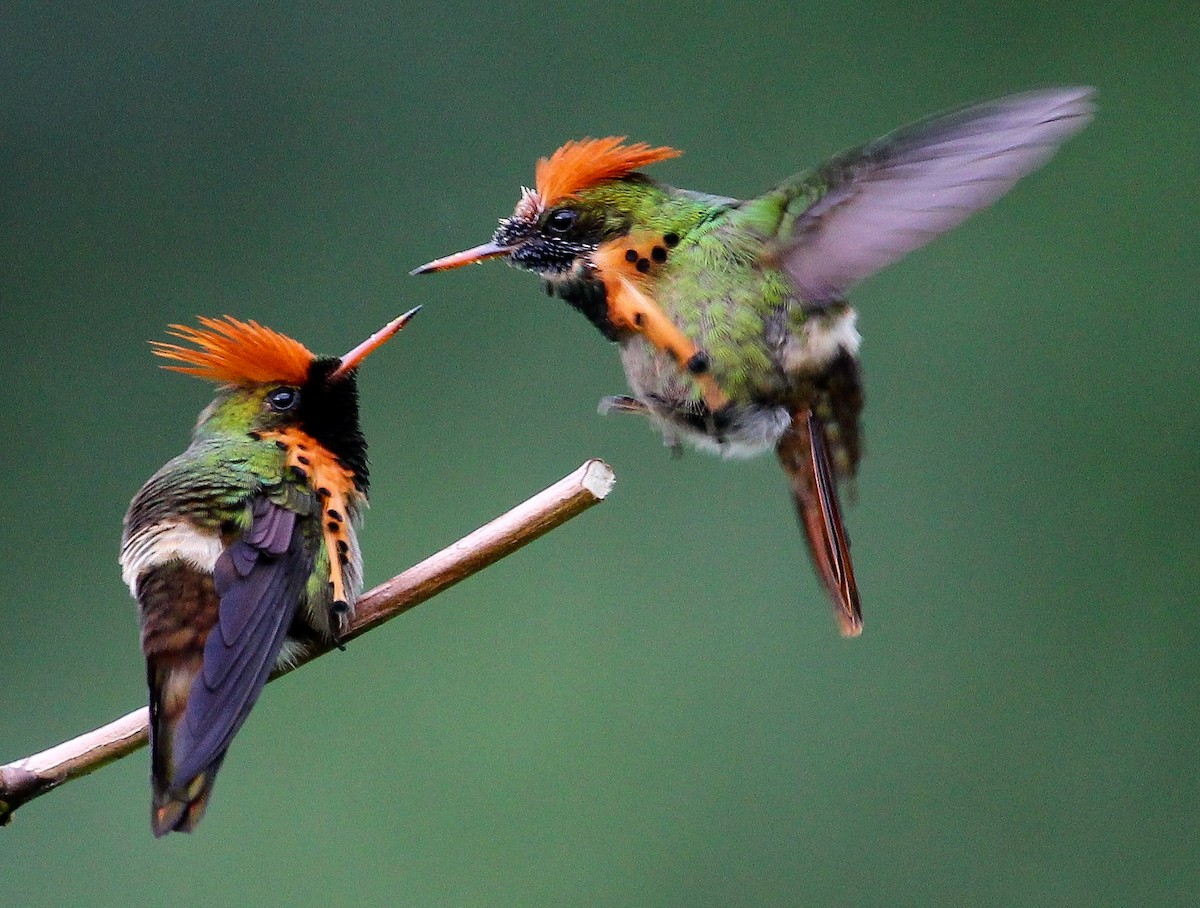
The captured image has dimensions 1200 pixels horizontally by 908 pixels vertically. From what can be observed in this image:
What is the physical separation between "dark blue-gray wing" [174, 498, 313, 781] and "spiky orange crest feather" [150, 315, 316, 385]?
11.6 inches

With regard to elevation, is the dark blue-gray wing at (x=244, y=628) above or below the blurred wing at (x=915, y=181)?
below

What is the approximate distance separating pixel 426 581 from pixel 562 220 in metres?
0.56

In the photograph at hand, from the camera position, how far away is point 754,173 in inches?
158

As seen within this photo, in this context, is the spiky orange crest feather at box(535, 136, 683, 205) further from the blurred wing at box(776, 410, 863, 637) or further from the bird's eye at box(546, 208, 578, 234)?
the blurred wing at box(776, 410, 863, 637)

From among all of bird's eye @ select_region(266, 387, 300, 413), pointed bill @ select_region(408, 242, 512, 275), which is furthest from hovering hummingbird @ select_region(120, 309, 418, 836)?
pointed bill @ select_region(408, 242, 512, 275)

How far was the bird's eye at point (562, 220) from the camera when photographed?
6.83 feet

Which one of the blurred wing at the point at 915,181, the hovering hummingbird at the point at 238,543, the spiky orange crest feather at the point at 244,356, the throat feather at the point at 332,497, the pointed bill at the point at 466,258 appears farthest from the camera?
the spiky orange crest feather at the point at 244,356

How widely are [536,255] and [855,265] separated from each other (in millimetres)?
490

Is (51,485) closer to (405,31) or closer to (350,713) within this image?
(350,713)

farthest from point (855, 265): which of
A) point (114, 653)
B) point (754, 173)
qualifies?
point (114, 653)

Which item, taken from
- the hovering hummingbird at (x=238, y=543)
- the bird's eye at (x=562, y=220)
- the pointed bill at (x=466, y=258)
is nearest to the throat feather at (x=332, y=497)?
the hovering hummingbird at (x=238, y=543)

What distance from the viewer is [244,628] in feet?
6.39

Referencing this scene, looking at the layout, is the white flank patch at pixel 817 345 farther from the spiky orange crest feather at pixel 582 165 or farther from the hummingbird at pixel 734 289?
the spiky orange crest feather at pixel 582 165

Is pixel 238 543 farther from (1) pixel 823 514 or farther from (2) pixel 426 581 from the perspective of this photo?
(1) pixel 823 514
